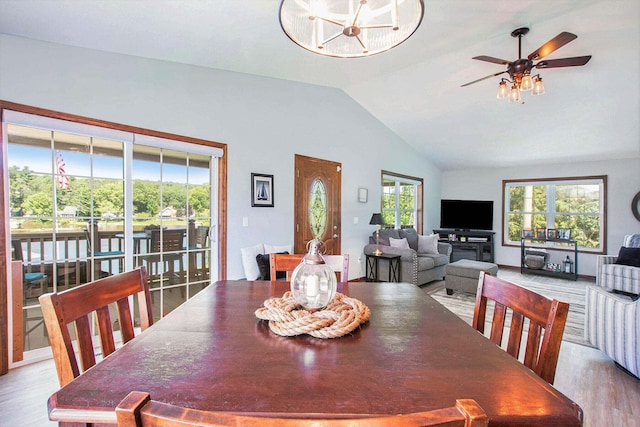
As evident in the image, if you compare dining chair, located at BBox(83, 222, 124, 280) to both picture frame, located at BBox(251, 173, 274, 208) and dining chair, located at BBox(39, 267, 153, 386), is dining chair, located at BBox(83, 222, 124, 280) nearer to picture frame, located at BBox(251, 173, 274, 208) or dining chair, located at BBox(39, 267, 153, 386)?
picture frame, located at BBox(251, 173, 274, 208)

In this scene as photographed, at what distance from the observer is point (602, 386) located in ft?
7.43

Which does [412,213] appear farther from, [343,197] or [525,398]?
[525,398]

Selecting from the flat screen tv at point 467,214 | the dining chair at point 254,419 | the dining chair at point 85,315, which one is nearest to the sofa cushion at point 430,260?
the flat screen tv at point 467,214

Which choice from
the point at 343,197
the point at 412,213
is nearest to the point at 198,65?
the point at 343,197

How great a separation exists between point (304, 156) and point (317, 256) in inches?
129

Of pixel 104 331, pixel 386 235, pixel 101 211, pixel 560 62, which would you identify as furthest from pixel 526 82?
pixel 101 211

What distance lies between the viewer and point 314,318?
41.7 inches

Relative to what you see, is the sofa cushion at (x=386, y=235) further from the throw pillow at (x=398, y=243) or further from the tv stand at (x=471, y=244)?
the tv stand at (x=471, y=244)

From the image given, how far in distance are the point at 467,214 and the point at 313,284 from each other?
661 cm

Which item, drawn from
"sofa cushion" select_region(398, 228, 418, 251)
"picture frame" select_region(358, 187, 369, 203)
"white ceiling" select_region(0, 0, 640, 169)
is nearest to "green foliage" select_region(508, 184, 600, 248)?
"white ceiling" select_region(0, 0, 640, 169)

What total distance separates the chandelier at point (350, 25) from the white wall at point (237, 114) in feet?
6.85

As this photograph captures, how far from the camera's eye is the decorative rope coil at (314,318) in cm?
101

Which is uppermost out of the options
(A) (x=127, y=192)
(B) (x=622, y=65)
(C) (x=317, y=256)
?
(B) (x=622, y=65)

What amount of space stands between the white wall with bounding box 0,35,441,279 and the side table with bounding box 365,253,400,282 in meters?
0.24
